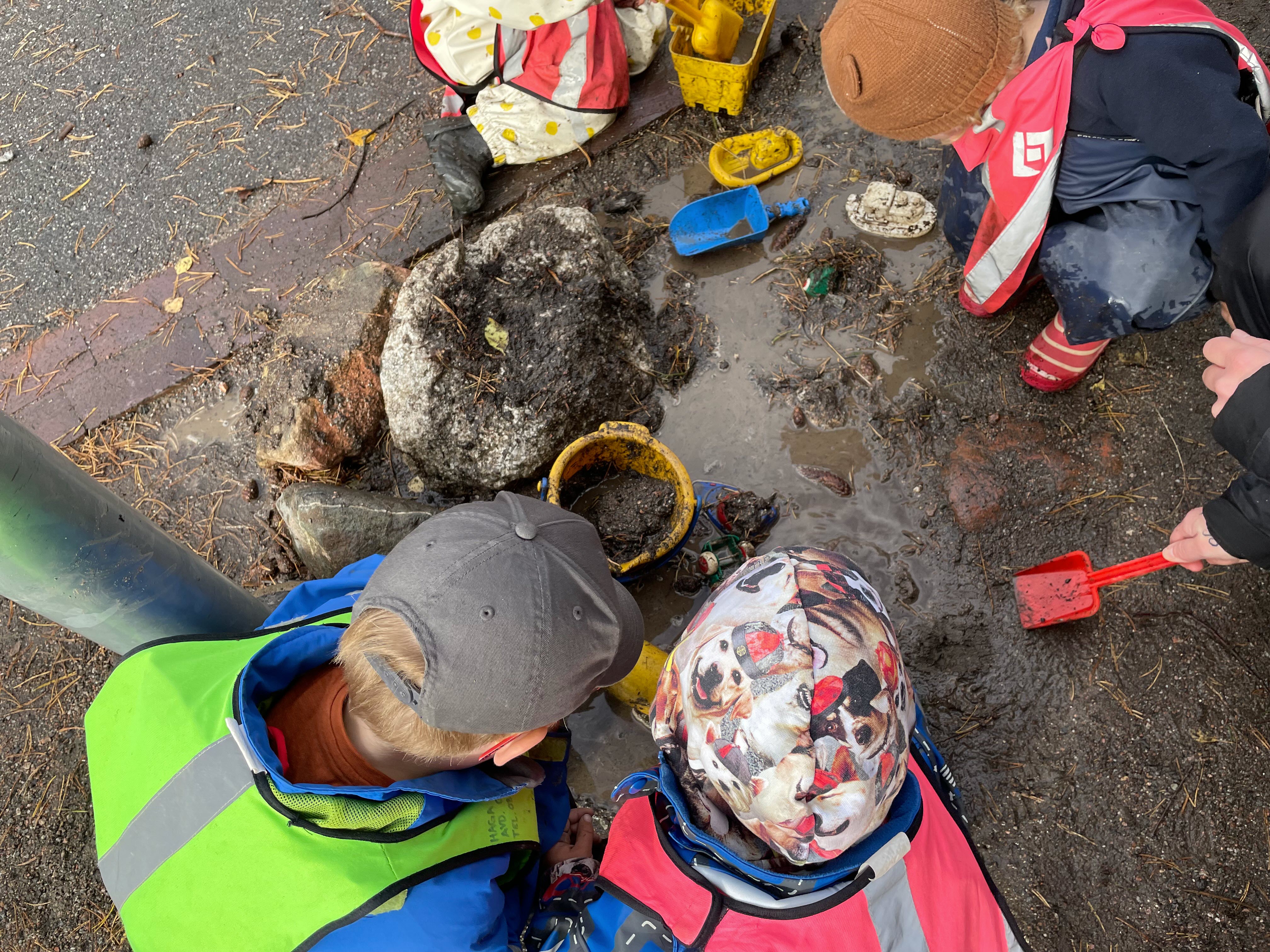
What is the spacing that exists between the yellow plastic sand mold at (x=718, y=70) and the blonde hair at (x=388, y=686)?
2.30 meters

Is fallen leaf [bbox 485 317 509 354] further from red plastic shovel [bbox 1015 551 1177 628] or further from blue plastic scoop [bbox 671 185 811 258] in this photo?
red plastic shovel [bbox 1015 551 1177 628]

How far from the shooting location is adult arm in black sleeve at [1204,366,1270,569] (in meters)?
1.75

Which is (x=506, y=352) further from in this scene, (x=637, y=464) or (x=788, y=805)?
(x=788, y=805)

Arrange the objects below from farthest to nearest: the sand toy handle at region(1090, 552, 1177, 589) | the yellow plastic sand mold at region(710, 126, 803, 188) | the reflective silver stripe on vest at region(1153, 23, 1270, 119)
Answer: the yellow plastic sand mold at region(710, 126, 803, 188)
the sand toy handle at region(1090, 552, 1177, 589)
the reflective silver stripe on vest at region(1153, 23, 1270, 119)

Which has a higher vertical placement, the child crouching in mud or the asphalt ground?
the asphalt ground

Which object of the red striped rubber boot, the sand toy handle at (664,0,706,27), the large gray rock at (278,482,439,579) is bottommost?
the red striped rubber boot

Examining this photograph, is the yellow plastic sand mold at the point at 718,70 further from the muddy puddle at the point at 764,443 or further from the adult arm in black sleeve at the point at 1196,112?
the adult arm in black sleeve at the point at 1196,112

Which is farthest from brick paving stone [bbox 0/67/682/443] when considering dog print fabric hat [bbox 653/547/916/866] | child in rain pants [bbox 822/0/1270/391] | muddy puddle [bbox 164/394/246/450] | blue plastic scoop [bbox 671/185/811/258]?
dog print fabric hat [bbox 653/547/916/866]

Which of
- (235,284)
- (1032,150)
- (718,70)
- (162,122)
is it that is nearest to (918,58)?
(1032,150)

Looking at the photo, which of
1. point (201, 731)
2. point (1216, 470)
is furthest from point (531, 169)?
point (1216, 470)

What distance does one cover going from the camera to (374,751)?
1520 millimetres

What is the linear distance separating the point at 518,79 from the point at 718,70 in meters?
0.80

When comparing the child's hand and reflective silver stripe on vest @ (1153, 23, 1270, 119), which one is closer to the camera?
reflective silver stripe on vest @ (1153, 23, 1270, 119)

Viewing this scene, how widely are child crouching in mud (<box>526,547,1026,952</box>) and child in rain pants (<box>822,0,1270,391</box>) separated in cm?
133
